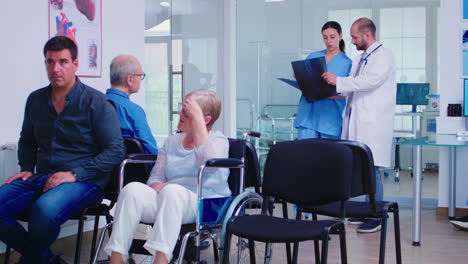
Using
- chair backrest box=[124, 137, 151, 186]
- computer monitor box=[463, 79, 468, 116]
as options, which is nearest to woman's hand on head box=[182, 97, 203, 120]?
chair backrest box=[124, 137, 151, 186]

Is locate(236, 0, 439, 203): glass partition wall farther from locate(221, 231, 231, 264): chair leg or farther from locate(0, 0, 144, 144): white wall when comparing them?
locate(221, 231, 231, 264): chair leg

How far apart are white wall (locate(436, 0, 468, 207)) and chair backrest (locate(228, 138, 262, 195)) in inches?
103

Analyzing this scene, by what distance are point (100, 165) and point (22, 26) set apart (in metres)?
1.17

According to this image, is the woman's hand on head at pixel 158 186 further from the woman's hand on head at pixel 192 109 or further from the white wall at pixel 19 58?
the white wall at pixel 19 58

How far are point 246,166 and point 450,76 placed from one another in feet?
9.07

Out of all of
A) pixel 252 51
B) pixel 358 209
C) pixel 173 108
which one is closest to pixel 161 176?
pixel 358 209

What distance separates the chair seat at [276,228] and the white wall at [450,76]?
2944mm

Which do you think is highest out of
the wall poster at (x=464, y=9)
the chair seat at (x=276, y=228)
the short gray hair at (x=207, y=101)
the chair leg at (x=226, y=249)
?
the wall poster at (x=464, y=9)

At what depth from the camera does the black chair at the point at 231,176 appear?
2.76 metres

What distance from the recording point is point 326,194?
2.77 m

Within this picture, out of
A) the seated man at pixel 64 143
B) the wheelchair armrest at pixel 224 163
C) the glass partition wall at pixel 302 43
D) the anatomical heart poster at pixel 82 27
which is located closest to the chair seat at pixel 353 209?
the wheelchair armrest at pixel 224 163

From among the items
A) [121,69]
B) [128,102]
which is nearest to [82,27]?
[121,69]

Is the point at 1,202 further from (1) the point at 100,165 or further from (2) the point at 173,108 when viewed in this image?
(2) the point at 173,108

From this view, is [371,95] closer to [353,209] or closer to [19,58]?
[353,209]
